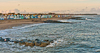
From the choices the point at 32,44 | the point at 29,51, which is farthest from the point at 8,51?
the point at 32,44

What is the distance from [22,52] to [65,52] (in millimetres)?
3462

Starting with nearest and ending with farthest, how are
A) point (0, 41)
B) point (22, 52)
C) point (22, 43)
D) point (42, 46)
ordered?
point (22, 52) < point (42, 46) < point (22, 43) < point (0, 41)

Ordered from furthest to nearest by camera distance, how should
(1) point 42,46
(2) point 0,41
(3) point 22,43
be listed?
(2) point 0,41
(3) point 22,43
(1) point 42,46

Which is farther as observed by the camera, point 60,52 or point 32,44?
point 32,44

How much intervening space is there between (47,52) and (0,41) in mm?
6519

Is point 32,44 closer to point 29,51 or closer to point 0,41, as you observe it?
point 29,51

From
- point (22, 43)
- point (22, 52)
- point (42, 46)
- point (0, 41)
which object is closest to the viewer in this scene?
point (22, 52)

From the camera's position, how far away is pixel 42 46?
14180 mm

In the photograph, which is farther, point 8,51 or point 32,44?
point 32,44

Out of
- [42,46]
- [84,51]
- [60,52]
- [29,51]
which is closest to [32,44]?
[42,46]

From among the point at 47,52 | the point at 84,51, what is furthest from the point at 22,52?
the point at 84,51

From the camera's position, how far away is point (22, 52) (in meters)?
12.0

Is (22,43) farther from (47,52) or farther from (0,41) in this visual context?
(47,52)

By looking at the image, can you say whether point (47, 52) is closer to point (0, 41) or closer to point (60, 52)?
point (60, 52)
